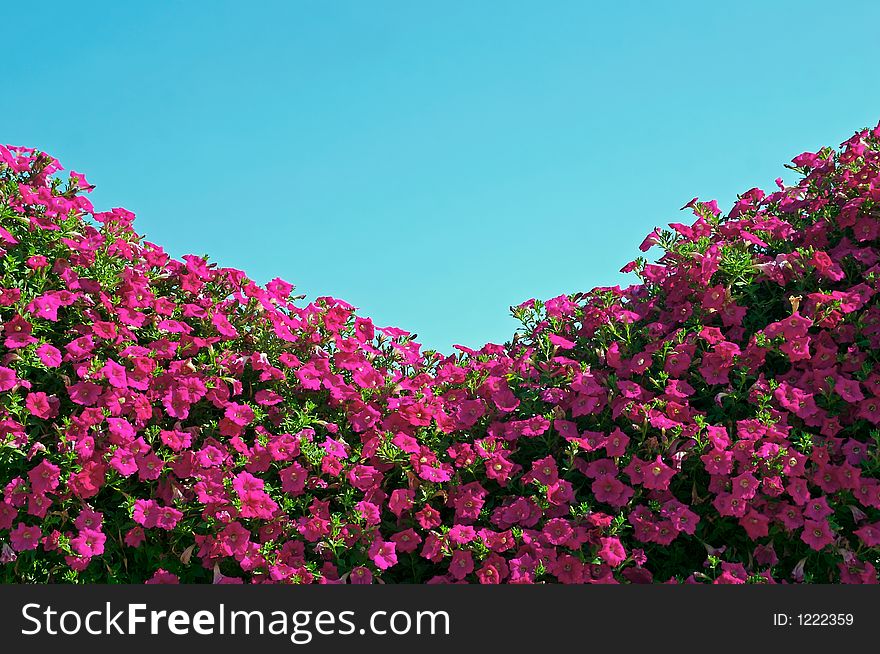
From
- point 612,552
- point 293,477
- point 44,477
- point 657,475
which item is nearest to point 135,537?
point 44,477

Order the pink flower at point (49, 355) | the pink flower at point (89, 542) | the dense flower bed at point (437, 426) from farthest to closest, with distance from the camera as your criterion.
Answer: the pink flower at point (49, 355) < the dense flower bed at point (437, 426) < the pink flower at point (89, 542)

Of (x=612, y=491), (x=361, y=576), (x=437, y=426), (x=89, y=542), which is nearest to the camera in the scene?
(x=89, y=542)

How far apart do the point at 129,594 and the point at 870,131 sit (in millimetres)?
4622

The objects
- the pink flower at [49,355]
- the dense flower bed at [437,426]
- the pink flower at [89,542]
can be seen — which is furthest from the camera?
the pink flower at [49,355]

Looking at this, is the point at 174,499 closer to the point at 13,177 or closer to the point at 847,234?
the point at 13,177

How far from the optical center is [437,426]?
4.50 m

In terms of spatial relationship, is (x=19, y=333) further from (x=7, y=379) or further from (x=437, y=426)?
(x=437, y=426)

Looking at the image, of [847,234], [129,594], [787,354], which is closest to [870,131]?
[847,234]

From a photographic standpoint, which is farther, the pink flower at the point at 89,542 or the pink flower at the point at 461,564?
the pink flower at the point at 461,564

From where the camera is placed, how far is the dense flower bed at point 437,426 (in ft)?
12.8

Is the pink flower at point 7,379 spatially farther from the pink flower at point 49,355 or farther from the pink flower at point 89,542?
the pink flower at point 89,542

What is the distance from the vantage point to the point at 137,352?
4242mm

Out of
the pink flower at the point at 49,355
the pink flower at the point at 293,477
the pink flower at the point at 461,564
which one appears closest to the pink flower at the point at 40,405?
the pink flower at the point at 49,355

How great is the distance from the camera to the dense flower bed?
154 inches
